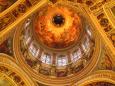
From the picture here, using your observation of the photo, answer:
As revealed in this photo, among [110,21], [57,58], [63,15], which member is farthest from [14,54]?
[110,21]

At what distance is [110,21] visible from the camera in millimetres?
11578

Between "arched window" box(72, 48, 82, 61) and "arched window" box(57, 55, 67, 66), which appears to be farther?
"arched window" box(57, 55, 67, 66)

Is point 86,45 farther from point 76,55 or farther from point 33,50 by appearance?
point 33,50

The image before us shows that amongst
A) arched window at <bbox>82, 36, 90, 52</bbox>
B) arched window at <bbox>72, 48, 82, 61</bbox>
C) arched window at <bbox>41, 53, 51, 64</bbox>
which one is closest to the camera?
arched window at <bbox>82, 36, 90, 52</bbox>

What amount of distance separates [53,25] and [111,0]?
7726mm

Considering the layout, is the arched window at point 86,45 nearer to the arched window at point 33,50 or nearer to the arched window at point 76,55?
the arched window at point 76,55

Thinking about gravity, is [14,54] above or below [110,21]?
above

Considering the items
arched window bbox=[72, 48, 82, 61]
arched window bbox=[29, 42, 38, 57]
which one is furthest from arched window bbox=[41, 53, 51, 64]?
arched window bbox=[72, 48, 82, 61]

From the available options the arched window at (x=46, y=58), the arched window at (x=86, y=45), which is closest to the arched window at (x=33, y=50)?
the arched window at (x=46, y=58)

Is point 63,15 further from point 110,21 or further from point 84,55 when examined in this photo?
point 110,21

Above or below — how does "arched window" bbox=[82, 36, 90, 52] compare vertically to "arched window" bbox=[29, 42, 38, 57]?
below

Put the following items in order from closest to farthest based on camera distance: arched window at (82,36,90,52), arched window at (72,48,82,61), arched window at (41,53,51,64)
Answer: arched window at (82,36,90,52) → arched window at (72,48,82,61) → arched window at (41,53,51,64)

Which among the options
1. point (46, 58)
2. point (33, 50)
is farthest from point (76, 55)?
point (33, 50)

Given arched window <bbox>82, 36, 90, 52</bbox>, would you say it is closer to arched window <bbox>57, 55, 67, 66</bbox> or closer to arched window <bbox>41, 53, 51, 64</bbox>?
arched window <bbox>57, 55, 67, 66</bbox>
